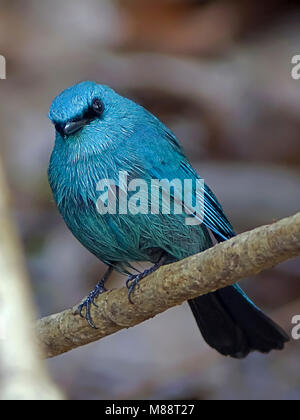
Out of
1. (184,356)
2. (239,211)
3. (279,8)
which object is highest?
(279,8)

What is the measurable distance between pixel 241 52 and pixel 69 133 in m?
4.38

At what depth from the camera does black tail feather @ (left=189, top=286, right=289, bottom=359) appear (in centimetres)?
405

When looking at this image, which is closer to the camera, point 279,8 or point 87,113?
point 87,113

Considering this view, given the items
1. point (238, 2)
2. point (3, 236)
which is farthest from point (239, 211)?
point (3, 236)

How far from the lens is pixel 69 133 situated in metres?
3.71

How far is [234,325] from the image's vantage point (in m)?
4.15

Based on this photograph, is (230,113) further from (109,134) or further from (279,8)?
(109,134)
